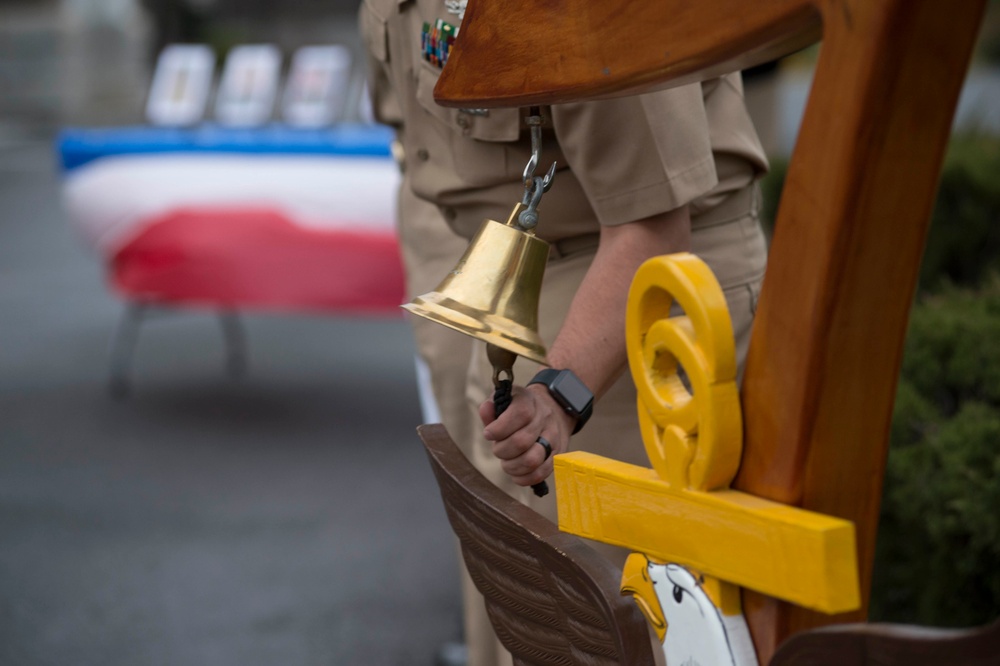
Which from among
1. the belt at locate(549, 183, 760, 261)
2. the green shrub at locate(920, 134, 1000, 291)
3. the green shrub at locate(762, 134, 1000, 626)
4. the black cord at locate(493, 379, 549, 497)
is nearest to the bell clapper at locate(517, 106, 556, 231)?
the black cord at locate(493, 379, 549, 497)

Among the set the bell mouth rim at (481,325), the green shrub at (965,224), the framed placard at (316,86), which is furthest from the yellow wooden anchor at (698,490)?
the framed placard at (316,86)

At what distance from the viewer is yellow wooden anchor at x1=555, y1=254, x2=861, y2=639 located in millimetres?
707

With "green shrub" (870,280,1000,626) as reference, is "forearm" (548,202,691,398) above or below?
above

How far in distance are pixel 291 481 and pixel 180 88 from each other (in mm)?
2972

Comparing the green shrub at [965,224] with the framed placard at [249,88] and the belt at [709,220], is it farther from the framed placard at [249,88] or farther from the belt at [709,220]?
the framed placard at [249,88]

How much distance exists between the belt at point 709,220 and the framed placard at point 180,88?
14.9ft

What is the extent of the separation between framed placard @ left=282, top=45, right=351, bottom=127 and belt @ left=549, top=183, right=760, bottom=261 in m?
4.42

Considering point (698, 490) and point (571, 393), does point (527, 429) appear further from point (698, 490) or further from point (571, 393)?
point (698, 490)

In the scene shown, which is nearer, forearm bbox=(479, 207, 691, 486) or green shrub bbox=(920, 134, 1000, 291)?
forearm bbox=(479, 207, 691, 486)

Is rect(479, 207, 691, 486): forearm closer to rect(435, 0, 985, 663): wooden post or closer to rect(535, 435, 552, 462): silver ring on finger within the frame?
rect(535, 435, 552, 462): silver ring on finger

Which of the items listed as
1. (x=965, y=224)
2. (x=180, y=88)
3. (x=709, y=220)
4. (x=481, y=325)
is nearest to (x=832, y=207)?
(x=481, y=325)

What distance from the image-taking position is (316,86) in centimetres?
616

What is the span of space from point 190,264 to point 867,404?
3532 mm

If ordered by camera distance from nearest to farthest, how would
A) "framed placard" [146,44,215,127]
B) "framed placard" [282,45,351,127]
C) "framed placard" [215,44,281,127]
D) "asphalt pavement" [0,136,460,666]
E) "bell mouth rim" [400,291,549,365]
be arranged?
"bell mouth rim" [400,291,549,365], "asphalt pavement" [0,136,460,666], "framed placard" [146,44,215,127], "framed placard" [282,45,351,127], "framed placard" [215,44,281,127]
